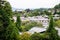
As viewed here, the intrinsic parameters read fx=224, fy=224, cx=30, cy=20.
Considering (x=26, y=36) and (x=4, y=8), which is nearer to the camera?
(x=4, y=8)

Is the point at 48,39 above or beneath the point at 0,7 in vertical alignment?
beneath

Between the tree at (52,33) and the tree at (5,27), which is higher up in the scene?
the tree at (5,27)

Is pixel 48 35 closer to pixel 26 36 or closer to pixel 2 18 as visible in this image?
pixel 26 36

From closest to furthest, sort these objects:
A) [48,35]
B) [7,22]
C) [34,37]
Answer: [7,22]
[48,35]
[34,37]

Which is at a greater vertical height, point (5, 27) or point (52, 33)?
point (5, 27)

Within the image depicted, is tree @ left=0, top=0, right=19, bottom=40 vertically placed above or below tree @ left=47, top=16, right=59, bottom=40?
above

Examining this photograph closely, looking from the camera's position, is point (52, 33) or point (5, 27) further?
point (52, 33)

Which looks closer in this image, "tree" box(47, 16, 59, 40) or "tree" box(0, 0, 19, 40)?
"tree" box(0, 0, 19, 40)

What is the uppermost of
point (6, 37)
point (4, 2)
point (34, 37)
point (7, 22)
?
point (4, 2)

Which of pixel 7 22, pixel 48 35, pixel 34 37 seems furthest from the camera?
pixel 34 37

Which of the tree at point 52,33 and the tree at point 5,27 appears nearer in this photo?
the tree at point 5,27

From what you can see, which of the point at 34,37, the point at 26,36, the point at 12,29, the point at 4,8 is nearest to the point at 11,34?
the point at 12,29
